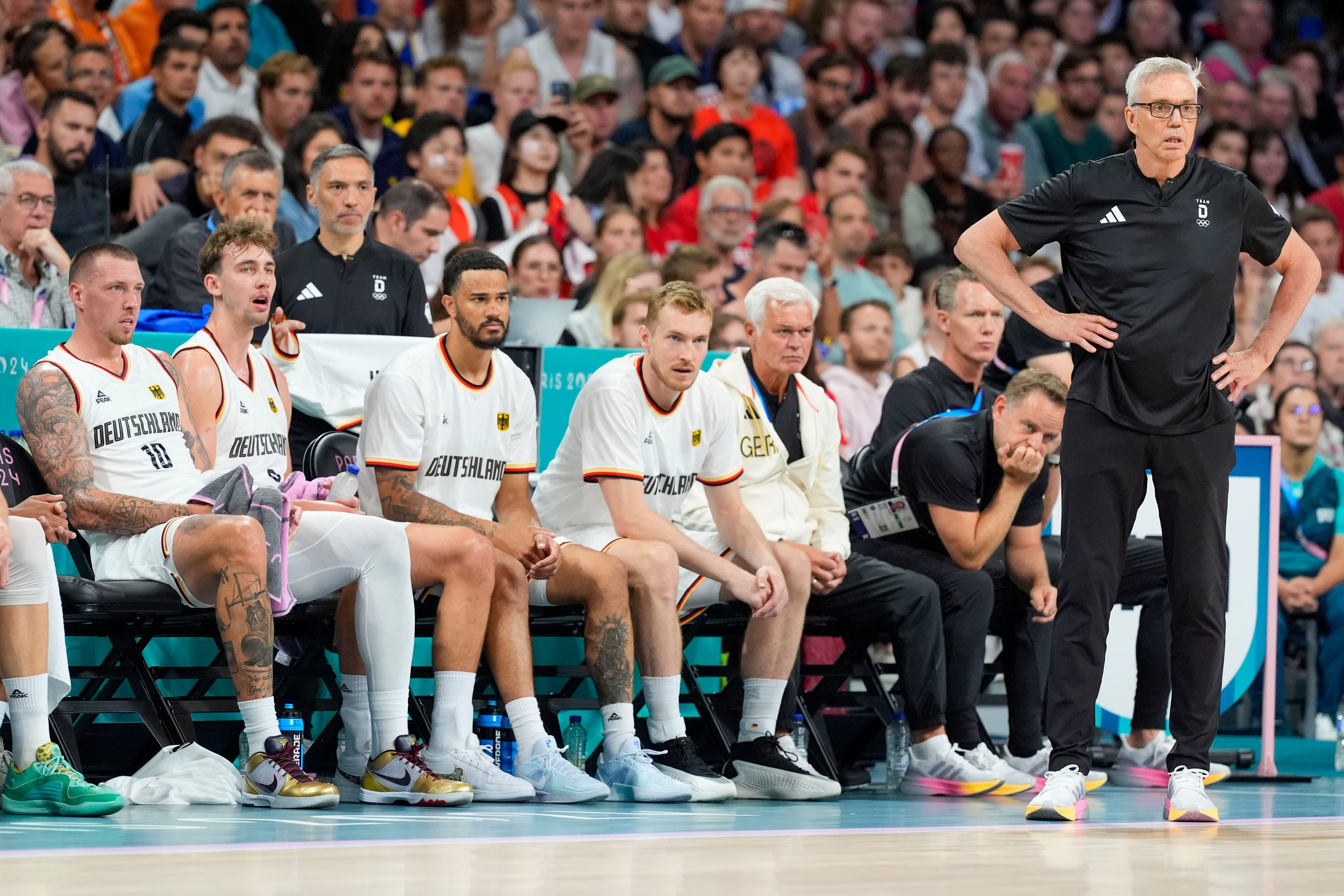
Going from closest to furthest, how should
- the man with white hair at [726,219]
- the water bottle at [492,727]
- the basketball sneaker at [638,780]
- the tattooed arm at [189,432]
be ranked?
the basketball sneaker at [638,780] < the tattooed arm at [189,432] < the water bottle at [492,727] < the man with white hair at [726,219]

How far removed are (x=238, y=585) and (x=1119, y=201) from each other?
9.19 ft

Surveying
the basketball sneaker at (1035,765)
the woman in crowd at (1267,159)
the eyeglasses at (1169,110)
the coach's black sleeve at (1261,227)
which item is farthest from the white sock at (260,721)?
the woman in crowd at (1267,159)

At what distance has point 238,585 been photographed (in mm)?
5031

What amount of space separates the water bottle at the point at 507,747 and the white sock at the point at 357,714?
19.8 inches

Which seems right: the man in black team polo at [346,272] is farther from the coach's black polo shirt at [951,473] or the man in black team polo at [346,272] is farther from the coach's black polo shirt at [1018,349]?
the coach's black polo shirt at [1018,349]

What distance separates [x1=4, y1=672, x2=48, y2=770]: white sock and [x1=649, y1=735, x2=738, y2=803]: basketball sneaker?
6.34 feet

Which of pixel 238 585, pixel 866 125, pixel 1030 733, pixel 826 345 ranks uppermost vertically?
pixel 866 125

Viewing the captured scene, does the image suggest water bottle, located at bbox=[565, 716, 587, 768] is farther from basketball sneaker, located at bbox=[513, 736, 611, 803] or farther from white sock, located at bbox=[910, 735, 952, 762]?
white sock, located at bbox=[910, 735, 952, 762]

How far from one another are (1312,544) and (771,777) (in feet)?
13.5

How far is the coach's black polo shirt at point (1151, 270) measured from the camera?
193 inches

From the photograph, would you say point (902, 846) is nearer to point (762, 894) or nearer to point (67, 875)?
point (762, 894)

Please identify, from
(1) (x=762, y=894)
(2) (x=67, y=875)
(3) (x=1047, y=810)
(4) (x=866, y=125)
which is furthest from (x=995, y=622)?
(4) (x=866, y=125)

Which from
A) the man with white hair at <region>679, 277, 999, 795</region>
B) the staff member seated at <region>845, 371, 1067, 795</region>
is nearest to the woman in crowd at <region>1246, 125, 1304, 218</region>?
the staff member seated at <region>845, 371, 1067, 795</region>

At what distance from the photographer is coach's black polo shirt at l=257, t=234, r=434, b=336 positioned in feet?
22.1
